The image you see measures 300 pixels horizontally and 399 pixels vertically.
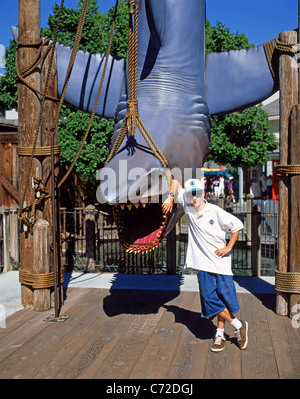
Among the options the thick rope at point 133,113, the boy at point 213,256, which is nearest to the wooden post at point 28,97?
the thick rope at point 133,113

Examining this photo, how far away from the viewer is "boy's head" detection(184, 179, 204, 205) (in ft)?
12.1

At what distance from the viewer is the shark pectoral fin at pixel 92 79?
4965 millimetres

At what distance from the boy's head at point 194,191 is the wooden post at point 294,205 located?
4.50 ft

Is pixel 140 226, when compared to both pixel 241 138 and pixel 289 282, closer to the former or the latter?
pixel 289 282

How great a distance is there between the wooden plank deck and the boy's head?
123 centimetres

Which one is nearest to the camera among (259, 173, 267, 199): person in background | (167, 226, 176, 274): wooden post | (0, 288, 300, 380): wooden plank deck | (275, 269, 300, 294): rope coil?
(0, 288, 300, 380): wooden plank deck

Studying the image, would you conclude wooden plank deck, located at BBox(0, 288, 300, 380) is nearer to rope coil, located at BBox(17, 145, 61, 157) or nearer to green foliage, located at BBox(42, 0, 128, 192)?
rope coil, located at BBox(17, 145, 61, 157)

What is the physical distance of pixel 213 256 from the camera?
12.2ft

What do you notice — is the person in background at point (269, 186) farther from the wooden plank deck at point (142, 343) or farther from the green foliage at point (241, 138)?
the wooden plank deck at point (142, 343)

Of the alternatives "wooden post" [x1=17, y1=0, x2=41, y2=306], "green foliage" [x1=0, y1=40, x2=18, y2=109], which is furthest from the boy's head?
"green foliage" [x1=0, y1=40, x2=18, y2=109]

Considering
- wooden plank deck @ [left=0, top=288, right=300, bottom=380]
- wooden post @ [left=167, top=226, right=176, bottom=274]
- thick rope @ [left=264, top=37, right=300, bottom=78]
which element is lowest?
wooden plank deck @ [left=0, top=288, right=300, bottom=380]

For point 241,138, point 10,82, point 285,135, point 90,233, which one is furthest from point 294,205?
point 10,82
